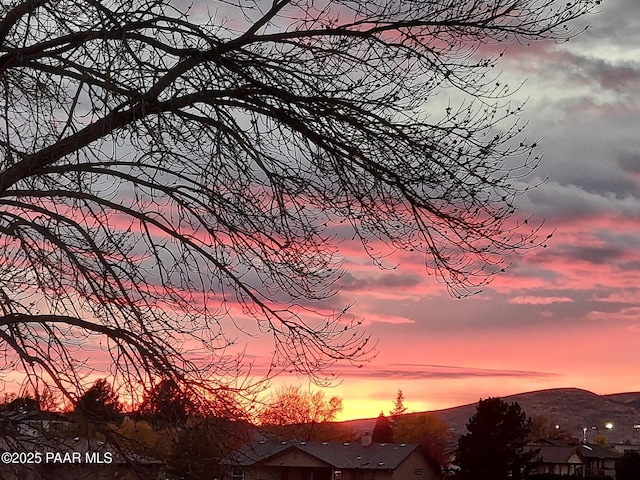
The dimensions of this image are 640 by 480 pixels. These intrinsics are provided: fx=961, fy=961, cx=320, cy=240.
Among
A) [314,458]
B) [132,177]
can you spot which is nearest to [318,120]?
[132,177]

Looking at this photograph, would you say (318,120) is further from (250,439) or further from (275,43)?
(250,439)

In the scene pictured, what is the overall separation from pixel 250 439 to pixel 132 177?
2.36 m

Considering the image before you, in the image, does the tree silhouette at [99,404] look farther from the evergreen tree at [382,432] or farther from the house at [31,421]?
the evergreen tree at [382,432]

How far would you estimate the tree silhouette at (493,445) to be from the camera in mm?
41281

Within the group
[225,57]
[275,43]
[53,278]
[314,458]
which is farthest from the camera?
[314,458]

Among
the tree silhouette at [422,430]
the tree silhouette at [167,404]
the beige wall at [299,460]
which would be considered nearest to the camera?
the tree silhouette at [167,404]

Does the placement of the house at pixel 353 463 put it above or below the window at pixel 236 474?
above

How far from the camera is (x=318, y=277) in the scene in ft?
24.5

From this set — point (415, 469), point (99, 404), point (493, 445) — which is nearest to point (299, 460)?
point (415, 469)

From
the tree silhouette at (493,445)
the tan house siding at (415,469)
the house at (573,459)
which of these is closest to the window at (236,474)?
the tree silhouette at (493,445)

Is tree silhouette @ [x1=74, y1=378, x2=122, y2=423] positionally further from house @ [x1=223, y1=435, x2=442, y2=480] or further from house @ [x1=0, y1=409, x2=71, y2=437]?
house @ [x1=223, y1=435, x2=442, y2=480]

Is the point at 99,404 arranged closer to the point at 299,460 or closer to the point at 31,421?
the point at 31,421

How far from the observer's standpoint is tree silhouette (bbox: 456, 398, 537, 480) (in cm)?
4128

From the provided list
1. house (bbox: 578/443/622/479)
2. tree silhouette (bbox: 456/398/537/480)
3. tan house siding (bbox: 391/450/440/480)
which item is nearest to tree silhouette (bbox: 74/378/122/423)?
tree silhouette (bbox: 456/398/537/480)
